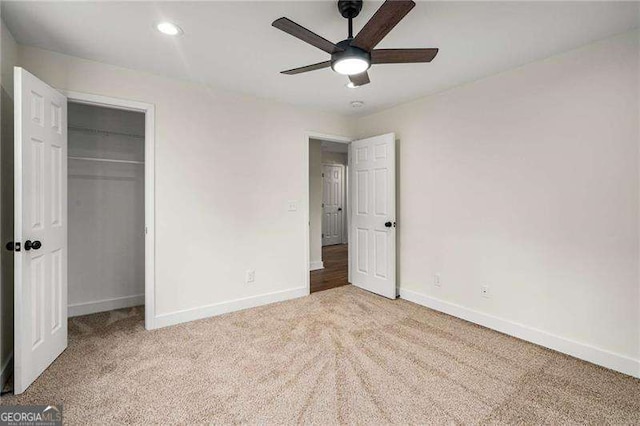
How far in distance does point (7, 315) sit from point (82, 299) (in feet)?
4.14

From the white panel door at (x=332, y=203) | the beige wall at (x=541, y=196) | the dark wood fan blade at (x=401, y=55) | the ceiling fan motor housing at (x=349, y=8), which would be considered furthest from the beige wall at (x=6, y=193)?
the white panel door at (x=332, y=203)

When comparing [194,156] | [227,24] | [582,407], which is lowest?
[582,407]

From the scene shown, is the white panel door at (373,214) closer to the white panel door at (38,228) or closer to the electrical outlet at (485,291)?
the electrical outlet at (485,291)

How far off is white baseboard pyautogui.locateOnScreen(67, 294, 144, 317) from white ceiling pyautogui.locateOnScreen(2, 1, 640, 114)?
2.50 meters

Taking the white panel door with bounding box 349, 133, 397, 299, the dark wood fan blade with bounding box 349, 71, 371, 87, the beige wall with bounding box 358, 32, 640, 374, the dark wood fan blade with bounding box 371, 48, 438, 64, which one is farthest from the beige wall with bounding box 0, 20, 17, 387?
the beige wall with bounding box 358, 32, 640, 374

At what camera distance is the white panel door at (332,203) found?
25.5ft

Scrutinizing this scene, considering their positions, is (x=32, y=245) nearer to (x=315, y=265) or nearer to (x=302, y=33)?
(x=302, y=33)

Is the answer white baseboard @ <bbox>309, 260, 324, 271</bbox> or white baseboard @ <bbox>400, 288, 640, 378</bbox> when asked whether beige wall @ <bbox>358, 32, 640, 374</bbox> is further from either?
white baseboard @ <bbox>309, 260, 324, 271</bbox>

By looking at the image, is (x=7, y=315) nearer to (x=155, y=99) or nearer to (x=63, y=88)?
(x=63, y=88)

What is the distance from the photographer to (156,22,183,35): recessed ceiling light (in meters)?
2.08

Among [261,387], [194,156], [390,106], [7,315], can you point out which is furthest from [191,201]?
[390,106]

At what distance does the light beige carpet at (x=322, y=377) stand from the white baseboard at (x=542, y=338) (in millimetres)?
80

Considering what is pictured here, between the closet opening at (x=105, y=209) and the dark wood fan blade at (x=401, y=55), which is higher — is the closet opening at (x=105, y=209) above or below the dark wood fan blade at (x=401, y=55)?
below

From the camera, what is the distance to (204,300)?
3234 mm
